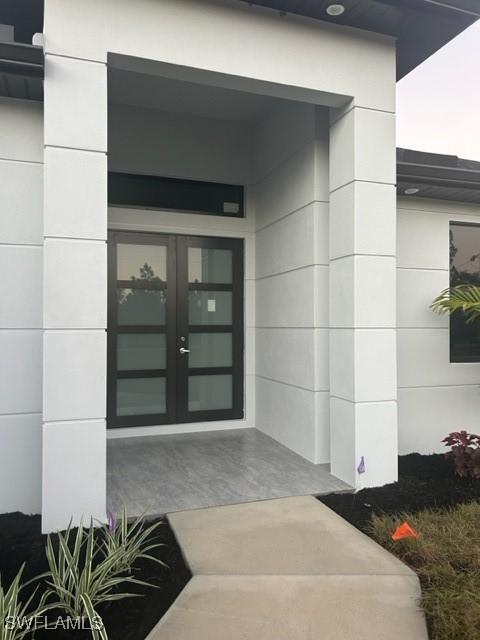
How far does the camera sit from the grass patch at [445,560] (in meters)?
2.18

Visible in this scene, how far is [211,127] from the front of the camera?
5.85m

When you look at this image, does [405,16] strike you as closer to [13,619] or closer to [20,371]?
[20,371]

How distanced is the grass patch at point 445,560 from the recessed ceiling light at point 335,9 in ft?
12.6

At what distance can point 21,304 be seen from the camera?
3422 mm

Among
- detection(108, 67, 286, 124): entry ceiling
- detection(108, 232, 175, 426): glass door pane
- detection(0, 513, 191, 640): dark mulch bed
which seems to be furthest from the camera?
detection(108, 232, 175, 426): glass door pane

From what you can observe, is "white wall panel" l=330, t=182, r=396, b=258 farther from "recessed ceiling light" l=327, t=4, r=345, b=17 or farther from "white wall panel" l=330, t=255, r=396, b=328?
"recessed ceiling light" l=327, t=4, r=345, b=17

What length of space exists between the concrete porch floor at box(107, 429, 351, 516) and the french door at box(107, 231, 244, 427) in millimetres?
497

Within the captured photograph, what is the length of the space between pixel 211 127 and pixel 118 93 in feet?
4.09

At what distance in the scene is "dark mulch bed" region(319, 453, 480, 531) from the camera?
11.1 feet

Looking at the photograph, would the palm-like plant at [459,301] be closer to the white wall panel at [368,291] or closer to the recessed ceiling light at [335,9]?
the white wall panel at [368,291]

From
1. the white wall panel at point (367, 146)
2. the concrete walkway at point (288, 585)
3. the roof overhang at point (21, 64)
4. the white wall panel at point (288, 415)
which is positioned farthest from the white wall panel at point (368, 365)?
the roof overhang at point (21, 64)

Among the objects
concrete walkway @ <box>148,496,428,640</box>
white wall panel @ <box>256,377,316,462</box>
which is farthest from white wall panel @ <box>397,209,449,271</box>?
concrete walkway @ <box>148,496,428,640</box>

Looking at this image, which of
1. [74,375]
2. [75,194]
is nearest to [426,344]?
[74,375]

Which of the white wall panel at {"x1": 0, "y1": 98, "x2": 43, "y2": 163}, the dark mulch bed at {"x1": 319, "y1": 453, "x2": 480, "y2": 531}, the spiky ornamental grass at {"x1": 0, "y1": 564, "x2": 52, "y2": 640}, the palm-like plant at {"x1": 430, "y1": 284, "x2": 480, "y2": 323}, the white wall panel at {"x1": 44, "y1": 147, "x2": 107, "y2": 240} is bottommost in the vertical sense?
the dark mulch bed at {"x1": 319, "y1": 453, "x2": 480, "y2": 531}
